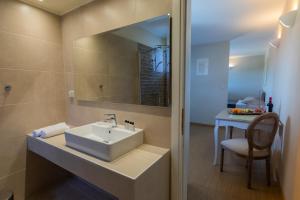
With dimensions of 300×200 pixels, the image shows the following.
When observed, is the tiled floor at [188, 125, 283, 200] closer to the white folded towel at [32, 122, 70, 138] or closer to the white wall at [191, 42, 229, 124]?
the white folded towel at [32, 122, 70, 138]

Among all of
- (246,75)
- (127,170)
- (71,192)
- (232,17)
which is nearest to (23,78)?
(71,192)

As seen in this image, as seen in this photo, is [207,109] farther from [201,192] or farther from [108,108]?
[108,108]

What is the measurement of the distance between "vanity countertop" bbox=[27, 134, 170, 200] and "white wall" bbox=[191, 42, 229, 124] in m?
3.76

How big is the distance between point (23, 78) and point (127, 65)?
1141mm

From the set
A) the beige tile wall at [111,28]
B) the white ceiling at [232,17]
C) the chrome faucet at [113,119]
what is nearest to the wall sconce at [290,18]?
the white ceiling at [232,17]

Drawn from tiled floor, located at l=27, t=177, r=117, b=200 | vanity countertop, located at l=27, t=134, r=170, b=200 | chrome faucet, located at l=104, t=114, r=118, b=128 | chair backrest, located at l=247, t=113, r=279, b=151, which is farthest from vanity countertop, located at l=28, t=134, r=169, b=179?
chair backrest, located at l=247, t=113, r=279, b=151

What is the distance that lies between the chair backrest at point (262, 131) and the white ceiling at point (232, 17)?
1681 millimetres

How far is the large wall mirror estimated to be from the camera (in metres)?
1.34

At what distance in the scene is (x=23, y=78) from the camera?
5.76 ft

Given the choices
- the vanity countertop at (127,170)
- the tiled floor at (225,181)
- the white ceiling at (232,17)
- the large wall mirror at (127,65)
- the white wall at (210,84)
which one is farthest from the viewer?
the white wall at (210,84)

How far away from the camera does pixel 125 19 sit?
4.97 feet

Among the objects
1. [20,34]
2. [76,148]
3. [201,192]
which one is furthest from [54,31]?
[201,192]

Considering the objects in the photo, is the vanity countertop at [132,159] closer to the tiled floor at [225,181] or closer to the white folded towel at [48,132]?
the white folded towel at [48,132]

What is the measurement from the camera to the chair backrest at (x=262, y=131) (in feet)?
6.25
